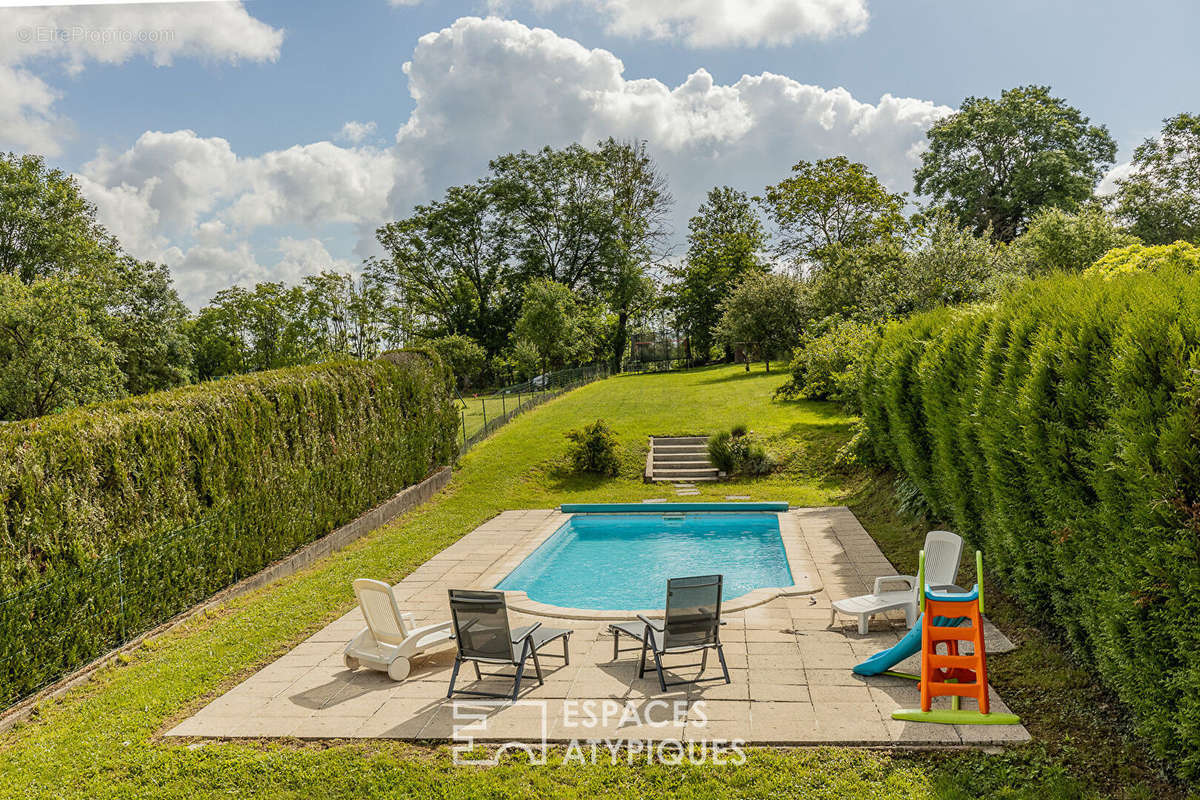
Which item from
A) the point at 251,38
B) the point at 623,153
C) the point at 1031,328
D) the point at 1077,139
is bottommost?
the point at 1031,328

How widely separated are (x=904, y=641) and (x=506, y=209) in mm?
47935

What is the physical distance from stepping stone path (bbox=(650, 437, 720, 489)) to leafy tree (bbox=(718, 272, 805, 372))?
14.7 metres

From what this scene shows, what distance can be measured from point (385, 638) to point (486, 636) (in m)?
1.42

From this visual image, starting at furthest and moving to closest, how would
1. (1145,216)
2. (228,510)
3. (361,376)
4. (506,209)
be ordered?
(506,209)
(1145,216)
(361,376)
(228,510)

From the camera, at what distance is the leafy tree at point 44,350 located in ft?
69.2

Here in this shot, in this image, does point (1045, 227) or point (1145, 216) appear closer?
point (1045, 227)

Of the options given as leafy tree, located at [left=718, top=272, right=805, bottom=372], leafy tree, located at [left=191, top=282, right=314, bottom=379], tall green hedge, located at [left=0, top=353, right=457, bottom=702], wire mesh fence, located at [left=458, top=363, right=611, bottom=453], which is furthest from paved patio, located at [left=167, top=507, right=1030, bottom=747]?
leafy tree, located at [left=191, top=282, right=314, bottom=379]

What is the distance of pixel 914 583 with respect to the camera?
26.1 ft

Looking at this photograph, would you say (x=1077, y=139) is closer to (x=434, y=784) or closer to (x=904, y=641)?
(x=904, y=641)

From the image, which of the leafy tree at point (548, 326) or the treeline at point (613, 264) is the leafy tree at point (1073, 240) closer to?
the treeline at point (613, 264)

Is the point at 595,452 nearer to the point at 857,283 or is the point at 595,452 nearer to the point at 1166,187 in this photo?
the point at 857,283

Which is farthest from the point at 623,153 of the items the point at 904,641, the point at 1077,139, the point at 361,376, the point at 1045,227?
the point at 904,641

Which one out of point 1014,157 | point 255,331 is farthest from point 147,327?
point 1014,157

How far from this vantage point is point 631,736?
559cm
